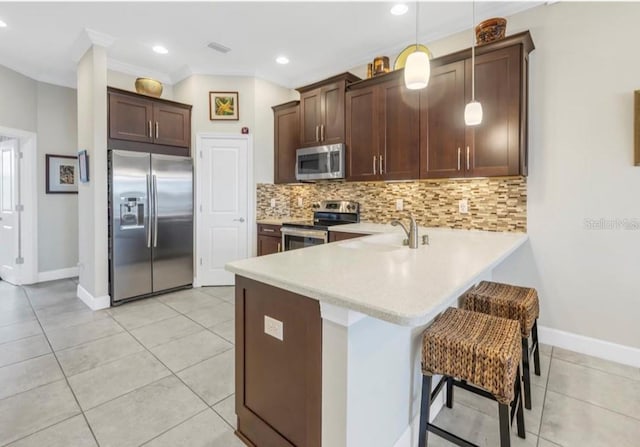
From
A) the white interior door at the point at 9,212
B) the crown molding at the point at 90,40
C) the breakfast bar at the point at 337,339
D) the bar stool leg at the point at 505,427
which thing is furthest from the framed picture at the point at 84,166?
the bar stool leg at the point at 505,427

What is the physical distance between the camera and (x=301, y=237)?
150 inches

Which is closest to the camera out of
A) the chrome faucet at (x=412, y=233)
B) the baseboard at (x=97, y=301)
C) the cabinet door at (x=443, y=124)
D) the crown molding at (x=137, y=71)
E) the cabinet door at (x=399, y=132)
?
the chrome faucet at (x=412, y=233)

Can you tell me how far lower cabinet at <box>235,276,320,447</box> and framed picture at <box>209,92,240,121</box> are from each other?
335 cm

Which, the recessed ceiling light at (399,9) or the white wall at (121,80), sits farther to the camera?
the white wall at (121,80)

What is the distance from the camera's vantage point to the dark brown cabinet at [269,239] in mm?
4137

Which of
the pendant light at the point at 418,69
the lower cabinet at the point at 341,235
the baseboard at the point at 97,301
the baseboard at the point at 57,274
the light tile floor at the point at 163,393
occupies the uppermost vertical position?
the pendant light at the point at 418,69

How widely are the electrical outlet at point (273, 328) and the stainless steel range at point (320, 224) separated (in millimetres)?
2141

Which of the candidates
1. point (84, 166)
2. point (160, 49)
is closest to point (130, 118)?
point (84, 166)

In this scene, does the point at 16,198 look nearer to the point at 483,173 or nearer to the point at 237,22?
the point at 237,22

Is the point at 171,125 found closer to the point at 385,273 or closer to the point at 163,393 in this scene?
the point at 163,393

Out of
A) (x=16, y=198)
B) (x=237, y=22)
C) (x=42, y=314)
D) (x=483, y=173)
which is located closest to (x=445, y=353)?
(x=483, y=173)

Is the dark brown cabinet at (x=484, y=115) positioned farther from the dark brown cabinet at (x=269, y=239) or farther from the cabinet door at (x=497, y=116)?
the dark brown cabinet at (x=269, y=239)

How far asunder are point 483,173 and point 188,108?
3.64 meters

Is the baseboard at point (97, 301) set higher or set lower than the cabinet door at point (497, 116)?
lower
